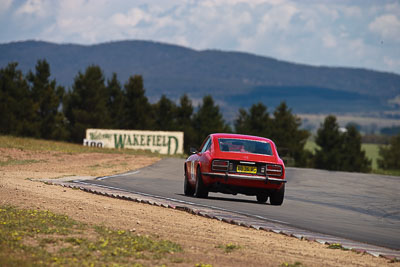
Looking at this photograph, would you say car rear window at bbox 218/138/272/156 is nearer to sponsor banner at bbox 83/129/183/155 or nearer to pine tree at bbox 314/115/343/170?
sponsor banner at bbox 83/129/183/155

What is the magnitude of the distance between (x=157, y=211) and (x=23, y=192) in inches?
131

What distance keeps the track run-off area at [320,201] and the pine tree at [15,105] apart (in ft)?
157

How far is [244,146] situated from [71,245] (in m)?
8.66

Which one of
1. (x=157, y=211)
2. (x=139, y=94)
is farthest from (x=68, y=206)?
(x=139, y=94)

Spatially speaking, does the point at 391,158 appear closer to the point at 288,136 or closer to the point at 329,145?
the point at 329,145

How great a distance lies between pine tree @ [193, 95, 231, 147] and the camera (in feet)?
306

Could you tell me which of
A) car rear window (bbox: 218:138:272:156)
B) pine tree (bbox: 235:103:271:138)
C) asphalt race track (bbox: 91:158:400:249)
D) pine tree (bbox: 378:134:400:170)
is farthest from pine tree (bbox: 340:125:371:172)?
car rear window (bbox: 218:138:272:156)

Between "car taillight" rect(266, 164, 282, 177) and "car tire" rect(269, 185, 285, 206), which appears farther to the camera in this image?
"car tire" rect(269, 185, 285, 206)

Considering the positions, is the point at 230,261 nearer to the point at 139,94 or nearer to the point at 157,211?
the point at 157,211

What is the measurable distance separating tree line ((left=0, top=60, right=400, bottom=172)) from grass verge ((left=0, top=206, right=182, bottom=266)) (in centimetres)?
6616

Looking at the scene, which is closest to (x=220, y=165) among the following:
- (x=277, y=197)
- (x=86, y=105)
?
(x=277, y=197)

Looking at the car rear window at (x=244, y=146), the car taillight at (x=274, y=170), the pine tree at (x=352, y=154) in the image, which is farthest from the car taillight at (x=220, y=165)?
the pine tree at (x=352, y=154)

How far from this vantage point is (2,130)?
75.6 metres

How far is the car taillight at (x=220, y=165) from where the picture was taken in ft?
54.8
